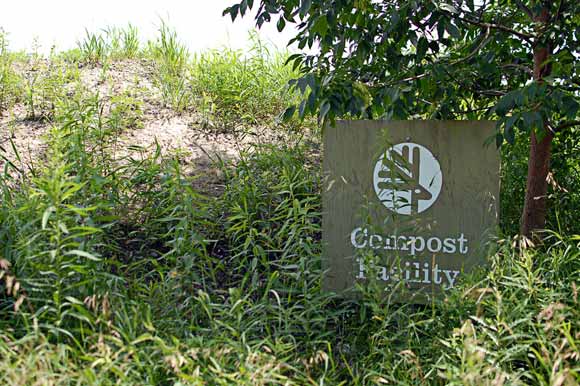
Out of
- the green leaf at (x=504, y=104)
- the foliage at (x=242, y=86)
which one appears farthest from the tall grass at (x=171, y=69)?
the green leaf at (x=504, y=104)

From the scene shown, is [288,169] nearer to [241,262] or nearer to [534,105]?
[241,262]

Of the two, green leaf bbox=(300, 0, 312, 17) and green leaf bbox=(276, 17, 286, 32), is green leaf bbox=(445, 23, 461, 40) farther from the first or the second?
green leaf bbox=(276, 17, 286, 32)

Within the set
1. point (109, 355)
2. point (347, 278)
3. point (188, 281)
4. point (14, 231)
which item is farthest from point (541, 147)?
point (14, 231)

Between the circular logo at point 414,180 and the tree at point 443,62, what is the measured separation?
0.28 metres

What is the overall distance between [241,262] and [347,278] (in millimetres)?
678

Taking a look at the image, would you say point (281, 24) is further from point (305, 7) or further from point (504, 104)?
point (504, 104)

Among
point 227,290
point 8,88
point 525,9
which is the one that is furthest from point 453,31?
point 8,88

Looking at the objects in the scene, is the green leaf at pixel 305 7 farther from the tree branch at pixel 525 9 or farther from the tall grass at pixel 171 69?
the tall grass at pixel 171 69

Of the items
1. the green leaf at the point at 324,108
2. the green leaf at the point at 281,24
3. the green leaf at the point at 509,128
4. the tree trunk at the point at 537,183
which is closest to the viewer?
the green leaf at the point at 509,128

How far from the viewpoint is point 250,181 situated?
5.25 m

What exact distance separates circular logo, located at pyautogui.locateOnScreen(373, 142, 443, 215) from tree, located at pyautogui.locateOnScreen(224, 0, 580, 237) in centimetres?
28

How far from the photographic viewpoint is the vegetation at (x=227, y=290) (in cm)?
314

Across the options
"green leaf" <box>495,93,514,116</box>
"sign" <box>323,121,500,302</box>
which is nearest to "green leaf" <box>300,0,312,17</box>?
"sign" <box>323,121,500,302</box>

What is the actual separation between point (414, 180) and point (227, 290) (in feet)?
4.43
